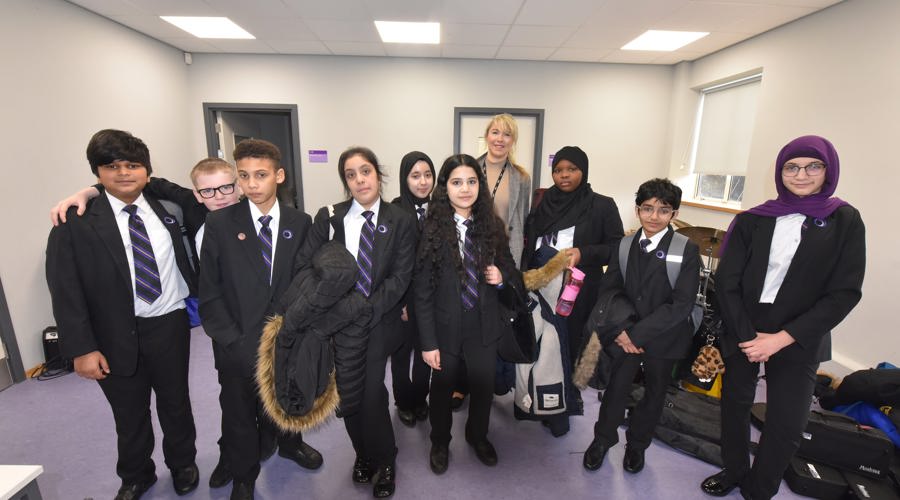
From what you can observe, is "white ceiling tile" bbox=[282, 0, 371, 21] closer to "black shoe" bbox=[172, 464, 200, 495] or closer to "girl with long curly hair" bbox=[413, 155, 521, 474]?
"girl with long curly hair" bbox=[413, 155, 521, 474]

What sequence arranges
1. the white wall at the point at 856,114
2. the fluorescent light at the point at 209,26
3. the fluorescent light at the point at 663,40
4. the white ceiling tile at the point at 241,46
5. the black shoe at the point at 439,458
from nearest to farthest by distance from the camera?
the black shoe at the point at 439,458 < the white wall at the point at 856,114 < the fluorescent light at the point at 209,26 < the fluorescent light at the point at 663,40 < the white ceiling tile at the point at 241,46

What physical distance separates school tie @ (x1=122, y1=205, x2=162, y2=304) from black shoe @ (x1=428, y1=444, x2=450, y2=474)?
4.96 feet

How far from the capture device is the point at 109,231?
1.53m

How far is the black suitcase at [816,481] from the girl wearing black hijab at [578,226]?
104cm

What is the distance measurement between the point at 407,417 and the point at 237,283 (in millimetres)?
1392

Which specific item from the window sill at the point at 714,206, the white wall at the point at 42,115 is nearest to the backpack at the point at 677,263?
the window sill at the point at 714,206

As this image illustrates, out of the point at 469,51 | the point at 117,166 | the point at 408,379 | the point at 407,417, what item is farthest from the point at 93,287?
the point at 469,51

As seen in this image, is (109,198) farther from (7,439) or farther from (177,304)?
(7,439)

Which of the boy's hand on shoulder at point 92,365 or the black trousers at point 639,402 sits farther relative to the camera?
the black trousers at point 639,402

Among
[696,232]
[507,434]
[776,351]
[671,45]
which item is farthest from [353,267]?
[671,45]

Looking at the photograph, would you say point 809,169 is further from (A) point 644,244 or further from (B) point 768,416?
(B) point 768,416

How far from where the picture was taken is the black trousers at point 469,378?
1.82 meters

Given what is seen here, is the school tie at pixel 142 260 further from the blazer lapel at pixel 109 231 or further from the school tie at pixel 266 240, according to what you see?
the school tie at pixel 266 240

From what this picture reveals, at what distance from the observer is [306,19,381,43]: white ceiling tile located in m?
3.74
